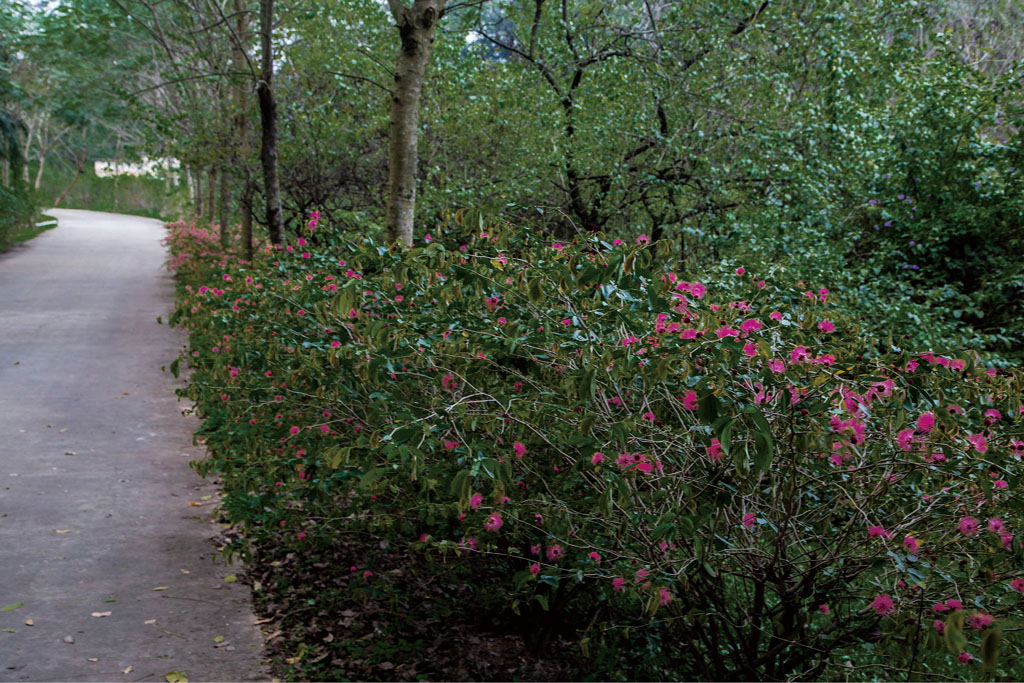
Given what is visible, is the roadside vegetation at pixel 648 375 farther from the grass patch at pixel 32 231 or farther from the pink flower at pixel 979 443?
the grass patch at pixel 32 231

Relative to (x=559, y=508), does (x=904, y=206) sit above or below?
above

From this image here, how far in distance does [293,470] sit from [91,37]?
9.26 metres

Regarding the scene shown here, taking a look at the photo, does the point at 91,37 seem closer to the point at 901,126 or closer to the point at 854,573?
the point at 901,126

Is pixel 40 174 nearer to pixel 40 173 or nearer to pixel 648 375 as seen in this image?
pixel 40 173

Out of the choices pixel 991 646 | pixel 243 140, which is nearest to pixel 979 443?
pixel 991 646

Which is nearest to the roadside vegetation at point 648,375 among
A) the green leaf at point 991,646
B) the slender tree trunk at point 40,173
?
the green leaf at point 991,646

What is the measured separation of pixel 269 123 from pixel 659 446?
7.28 m

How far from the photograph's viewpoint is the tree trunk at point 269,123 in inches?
338

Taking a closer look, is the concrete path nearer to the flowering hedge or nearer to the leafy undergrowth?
the leafy undergrowth

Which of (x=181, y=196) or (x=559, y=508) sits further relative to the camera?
(x=181, y=196)

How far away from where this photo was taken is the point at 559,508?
3164 millimetres

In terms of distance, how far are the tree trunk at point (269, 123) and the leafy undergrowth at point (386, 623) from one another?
4853 mm

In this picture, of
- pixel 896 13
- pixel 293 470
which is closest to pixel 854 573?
pixel 293 470

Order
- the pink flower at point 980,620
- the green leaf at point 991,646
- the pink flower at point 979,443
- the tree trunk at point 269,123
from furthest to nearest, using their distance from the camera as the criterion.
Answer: the tree trunk at point 269,123 → the pink flower at point 979,443 → the pink flower at point 980,620 → the green leaf at point 991,646
